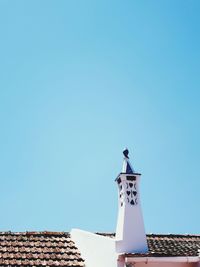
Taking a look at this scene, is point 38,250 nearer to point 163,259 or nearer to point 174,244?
point 163,259

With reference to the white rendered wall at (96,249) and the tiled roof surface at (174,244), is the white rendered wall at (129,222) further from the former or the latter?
the tiled roof surface at (174,244)

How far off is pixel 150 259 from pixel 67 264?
100 inches

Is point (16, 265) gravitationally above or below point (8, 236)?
below

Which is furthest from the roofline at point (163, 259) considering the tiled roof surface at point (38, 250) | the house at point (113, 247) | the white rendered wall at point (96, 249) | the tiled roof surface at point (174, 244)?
the tiled roof surface at point (38, 250)

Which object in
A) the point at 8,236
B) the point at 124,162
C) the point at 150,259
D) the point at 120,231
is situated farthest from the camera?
the point at 8,236

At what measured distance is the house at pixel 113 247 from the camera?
1106 centimetres

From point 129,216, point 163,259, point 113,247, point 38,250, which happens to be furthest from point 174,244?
point 38,250

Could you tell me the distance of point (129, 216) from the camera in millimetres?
11734

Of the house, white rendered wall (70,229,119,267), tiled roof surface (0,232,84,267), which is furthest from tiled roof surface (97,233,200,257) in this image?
tiled roof surface (0,232,84,267)

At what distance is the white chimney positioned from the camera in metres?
11.3

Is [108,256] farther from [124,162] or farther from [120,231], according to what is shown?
[124,162]

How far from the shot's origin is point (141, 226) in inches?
463

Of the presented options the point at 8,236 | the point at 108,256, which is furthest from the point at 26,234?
the point at 108,256

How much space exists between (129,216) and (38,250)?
10.0 feet
